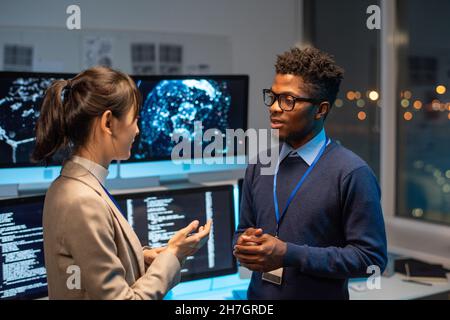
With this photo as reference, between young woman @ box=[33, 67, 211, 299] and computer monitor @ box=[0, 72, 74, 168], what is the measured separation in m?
0.78

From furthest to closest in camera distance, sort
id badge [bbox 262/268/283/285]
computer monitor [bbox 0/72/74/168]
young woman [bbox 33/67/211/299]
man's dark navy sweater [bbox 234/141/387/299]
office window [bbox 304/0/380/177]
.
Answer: office window [bbox 304/0/380/177] < computer monitor [bbox 0/72/74/168] < id badge [bbox 262/268/283/285] < man's dark navy sweater [bbox 234/141/387/299] < young woman [bbox 33/67/211/299]

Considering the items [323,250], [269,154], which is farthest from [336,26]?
[323,250]

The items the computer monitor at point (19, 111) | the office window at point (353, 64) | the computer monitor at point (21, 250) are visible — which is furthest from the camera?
the office window at point (353, 64)

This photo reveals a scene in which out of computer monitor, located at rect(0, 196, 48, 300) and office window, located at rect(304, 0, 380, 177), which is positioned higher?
office window, located at rect(304, 0, 380, 177)

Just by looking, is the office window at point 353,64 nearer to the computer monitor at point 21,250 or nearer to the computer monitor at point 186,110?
the computer monitor at point 186,110

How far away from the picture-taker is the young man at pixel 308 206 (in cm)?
147

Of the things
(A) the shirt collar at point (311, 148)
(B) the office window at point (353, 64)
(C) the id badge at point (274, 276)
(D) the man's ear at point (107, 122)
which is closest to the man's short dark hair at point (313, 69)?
(A) the shirt collar at point (311, 148)

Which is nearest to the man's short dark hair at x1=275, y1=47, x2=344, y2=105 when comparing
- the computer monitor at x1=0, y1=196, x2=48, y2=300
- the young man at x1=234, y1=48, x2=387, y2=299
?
the young man at x1=234, y1=48, x2=387, y2=299

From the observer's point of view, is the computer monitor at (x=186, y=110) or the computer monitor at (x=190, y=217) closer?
the computer monitor at (x=190, y=217)

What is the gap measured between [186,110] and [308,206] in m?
0.87

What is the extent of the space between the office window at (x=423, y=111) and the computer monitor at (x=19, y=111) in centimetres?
196

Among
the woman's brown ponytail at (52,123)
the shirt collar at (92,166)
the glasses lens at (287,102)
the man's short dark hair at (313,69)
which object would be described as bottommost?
the shirt collar at (92,166)

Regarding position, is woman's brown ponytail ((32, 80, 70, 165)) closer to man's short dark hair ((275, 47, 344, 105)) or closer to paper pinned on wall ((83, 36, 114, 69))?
man's short dark hair ((275, 47, 344, 105))

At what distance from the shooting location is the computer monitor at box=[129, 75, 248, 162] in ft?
7.06
